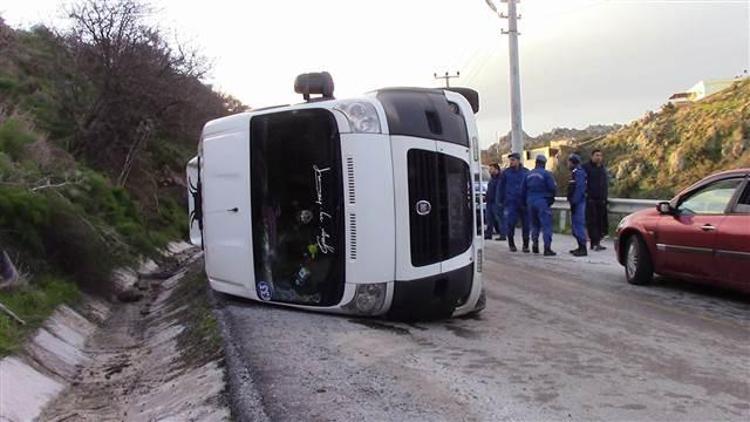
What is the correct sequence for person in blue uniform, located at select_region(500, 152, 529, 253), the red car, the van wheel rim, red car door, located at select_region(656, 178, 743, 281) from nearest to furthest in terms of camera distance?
the red car
red car door, located at select_region(656, 178, 743, 281)
the van wheel rim
person in blue uniform, located at select_region(500, 152, 529, 253)

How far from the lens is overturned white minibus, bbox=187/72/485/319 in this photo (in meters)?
6.32

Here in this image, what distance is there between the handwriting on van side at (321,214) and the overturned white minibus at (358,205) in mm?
10

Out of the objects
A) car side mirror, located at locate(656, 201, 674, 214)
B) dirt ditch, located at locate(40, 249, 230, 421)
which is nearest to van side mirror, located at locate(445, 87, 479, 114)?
car side mirror, located at locate(656, 201, 674, 214)

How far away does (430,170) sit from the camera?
6.50 meters

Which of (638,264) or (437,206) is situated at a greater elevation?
(437,206)

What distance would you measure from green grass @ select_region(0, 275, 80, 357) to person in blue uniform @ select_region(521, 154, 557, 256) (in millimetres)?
7418

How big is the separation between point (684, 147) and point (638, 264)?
29.4 m

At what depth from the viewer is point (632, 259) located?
9.29 meters

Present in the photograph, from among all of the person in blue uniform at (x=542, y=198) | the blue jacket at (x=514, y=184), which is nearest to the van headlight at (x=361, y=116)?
the person in blue uniform at (x=542, y=198)

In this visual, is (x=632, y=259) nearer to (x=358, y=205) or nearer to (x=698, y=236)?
(x=698, y=236)

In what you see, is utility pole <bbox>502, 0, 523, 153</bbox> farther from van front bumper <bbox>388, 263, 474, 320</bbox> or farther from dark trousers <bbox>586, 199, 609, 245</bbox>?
van front bumper <bbox>388, 263, 474, 320</bbox>

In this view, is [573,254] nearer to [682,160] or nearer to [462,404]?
[462,404]

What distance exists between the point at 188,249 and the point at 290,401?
47.6 feet

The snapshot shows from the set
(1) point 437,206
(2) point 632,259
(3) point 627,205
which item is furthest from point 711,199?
(3) point 627,205
